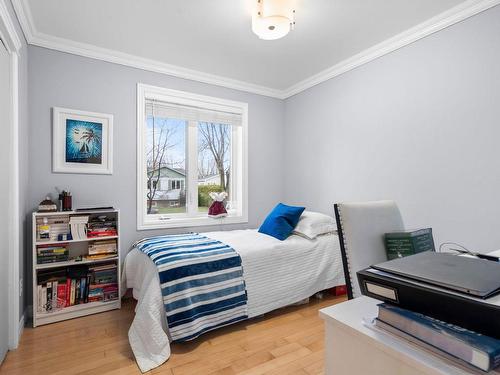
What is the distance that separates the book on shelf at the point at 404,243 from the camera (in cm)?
120

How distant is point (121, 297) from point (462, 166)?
128 inches

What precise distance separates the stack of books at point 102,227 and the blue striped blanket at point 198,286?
42 cm

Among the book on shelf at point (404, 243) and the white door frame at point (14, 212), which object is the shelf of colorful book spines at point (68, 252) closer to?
the white door frame at point (14, 212)

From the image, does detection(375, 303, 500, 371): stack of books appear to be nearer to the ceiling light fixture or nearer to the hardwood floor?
the hardwood floor

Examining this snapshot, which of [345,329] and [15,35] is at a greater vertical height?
[15,35]

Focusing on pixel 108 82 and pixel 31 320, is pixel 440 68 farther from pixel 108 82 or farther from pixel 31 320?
pixel 31 320

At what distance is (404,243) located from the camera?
121 cm

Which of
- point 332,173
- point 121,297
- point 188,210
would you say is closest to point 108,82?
point 188,210

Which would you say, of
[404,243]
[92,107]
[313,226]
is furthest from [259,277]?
[92,107]

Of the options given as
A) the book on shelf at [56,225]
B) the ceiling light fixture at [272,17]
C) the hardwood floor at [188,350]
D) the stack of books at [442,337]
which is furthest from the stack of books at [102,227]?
the stack of books at [442,337]

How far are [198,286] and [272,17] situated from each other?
2.03m

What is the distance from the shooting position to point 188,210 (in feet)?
11.6

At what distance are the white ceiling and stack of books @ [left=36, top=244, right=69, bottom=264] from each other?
6.29 feet

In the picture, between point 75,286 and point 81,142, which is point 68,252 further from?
point 81,142
